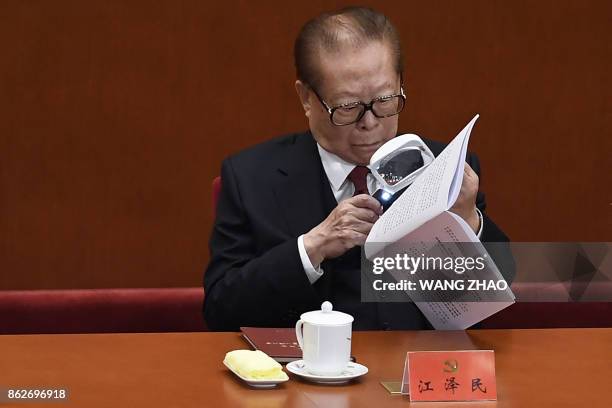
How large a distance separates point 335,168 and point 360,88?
0.73 ft

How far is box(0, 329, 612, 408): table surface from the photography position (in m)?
1.78

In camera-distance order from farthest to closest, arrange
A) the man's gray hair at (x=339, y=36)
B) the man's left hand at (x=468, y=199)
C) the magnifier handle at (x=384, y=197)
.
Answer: the man's gray hair at (x=339, y=36)
the magnifier handle at (x=384, y=197)
the man's left hand at (x=468, y=199)

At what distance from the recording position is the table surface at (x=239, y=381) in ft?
5.85

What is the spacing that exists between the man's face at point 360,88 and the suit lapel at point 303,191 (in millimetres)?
129

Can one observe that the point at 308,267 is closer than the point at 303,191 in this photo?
Yes

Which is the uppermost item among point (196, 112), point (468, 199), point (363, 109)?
point (196, 112)

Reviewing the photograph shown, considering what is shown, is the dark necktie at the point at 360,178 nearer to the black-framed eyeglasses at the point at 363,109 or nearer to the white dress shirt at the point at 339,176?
the white dress shirt at the point at 339,176

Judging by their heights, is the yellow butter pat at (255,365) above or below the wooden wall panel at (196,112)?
below

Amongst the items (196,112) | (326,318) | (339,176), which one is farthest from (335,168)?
(196,112)

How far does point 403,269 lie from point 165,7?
1.59 metres

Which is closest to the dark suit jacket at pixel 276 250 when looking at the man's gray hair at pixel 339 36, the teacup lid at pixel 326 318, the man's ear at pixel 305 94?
the man's ear at pixel 305 94

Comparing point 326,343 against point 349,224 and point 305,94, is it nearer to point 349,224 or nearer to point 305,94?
point 349,224

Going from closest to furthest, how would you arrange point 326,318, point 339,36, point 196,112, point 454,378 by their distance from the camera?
point 454,378 → point 326,318 → point 339,36 → point 196,112

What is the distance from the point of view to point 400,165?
2348 millimetres
